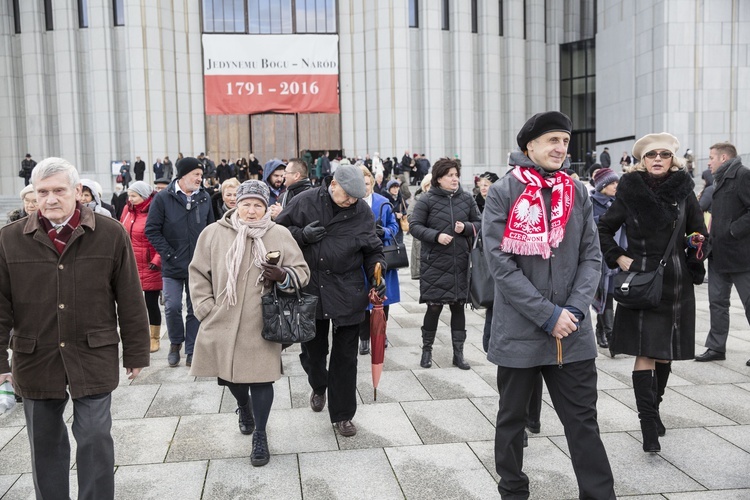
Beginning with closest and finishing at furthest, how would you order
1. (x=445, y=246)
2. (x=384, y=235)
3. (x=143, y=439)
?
(x=143, y=439)
(x=445, y=246)
(x=384, y=235)

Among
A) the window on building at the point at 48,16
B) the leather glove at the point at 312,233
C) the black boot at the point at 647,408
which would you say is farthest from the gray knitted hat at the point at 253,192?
the window on building at the point at 48,16

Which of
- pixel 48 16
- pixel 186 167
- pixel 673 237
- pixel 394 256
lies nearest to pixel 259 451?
pixel 394 256

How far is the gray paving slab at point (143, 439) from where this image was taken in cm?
455

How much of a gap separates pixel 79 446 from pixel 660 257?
3693 millimetres

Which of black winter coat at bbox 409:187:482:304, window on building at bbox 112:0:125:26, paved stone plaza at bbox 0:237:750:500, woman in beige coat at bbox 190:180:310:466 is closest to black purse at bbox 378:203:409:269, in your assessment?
black winter coat at bbox 409:187:482:304

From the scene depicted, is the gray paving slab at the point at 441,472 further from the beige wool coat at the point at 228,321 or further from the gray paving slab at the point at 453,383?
the gray paving slab at the point at 453,383

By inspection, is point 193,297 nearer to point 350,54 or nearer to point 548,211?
point 548,211

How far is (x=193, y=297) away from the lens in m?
4.47

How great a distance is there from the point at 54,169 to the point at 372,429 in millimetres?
2952

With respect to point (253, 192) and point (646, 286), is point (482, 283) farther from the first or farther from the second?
point (253, 192)

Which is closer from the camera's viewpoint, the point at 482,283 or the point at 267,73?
the point at 482,283

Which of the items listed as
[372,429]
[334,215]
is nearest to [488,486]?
[372,429]

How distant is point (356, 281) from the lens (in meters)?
5.04

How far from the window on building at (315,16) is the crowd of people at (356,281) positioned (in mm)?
26527
